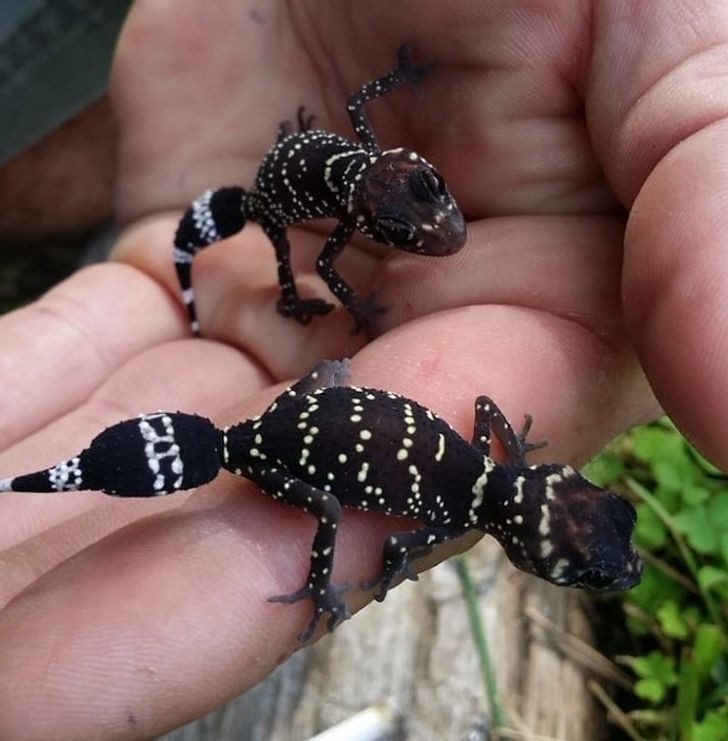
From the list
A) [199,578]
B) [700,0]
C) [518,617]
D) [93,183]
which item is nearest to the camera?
[199,578]

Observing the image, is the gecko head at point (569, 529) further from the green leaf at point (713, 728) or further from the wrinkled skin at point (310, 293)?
the green leaf at point (713, 728)

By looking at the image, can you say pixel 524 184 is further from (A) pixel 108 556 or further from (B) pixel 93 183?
(B) pixel 93 183

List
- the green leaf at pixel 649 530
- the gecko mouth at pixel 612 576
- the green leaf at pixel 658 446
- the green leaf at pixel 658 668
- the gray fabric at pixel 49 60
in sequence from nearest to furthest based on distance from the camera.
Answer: the gecko mouth at pixel 612 576 < the green leaf at pixel 658 668 < the green leaf at pixel 649 530 < the green leaf at pixel 658 446 < the gray fabric at pixel 49 60

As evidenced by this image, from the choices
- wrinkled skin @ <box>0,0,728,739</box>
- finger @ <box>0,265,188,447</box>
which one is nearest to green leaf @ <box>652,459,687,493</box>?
wrinkled skin @ <box>0,0,728,739</box>

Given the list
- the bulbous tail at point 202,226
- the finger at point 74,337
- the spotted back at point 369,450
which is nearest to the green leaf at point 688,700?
the spotted back at point 369,450

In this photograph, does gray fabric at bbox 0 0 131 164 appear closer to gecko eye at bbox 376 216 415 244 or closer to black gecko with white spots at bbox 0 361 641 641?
gecko eye at bbox 376 216 415 244

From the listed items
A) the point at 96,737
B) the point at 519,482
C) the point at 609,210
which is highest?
the point at 96,737

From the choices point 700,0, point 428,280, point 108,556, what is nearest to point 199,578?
point 108,556
